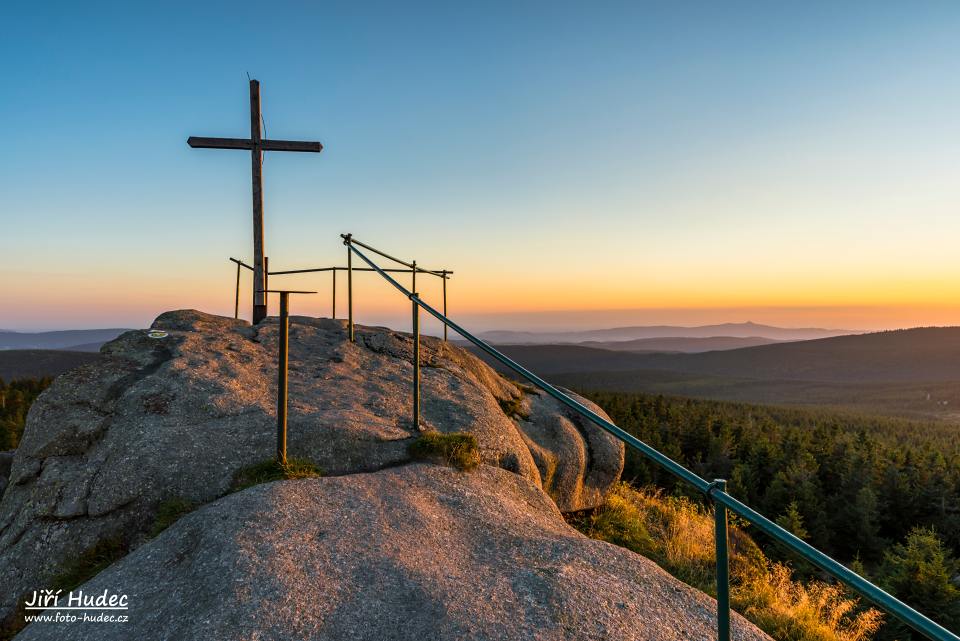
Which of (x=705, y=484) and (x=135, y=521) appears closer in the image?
(x=705, y=484)

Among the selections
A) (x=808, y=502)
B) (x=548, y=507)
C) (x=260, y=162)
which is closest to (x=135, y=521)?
(x=548, y=507)

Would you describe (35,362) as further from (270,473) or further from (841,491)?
(841,491)

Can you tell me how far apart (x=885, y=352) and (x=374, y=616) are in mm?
186137

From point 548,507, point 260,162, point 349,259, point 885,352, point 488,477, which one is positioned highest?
point 260,162

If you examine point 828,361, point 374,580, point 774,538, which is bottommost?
point 828,361

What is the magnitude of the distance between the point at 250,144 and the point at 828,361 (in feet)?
557

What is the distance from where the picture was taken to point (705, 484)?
8.63ft

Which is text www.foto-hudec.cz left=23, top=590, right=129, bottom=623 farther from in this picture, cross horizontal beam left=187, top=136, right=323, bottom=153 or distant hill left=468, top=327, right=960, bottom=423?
distant hill left=468, top=327, right=960, bottom=423

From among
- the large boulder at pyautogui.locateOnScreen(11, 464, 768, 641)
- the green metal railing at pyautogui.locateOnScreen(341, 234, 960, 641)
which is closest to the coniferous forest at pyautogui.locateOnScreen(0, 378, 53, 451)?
the large boulder at pyautogui.locateOnScreen(11, 464, 768, 641)

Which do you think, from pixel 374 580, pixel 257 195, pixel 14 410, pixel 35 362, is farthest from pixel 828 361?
pixel 35 362

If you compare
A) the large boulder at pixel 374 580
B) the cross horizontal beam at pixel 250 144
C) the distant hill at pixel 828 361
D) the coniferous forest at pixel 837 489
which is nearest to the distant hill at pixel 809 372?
the distant hill at pixel 828 361

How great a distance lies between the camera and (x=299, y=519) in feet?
14.4

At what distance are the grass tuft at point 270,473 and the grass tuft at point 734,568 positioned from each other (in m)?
4.81

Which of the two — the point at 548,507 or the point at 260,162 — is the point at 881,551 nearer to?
the point at 548,507
